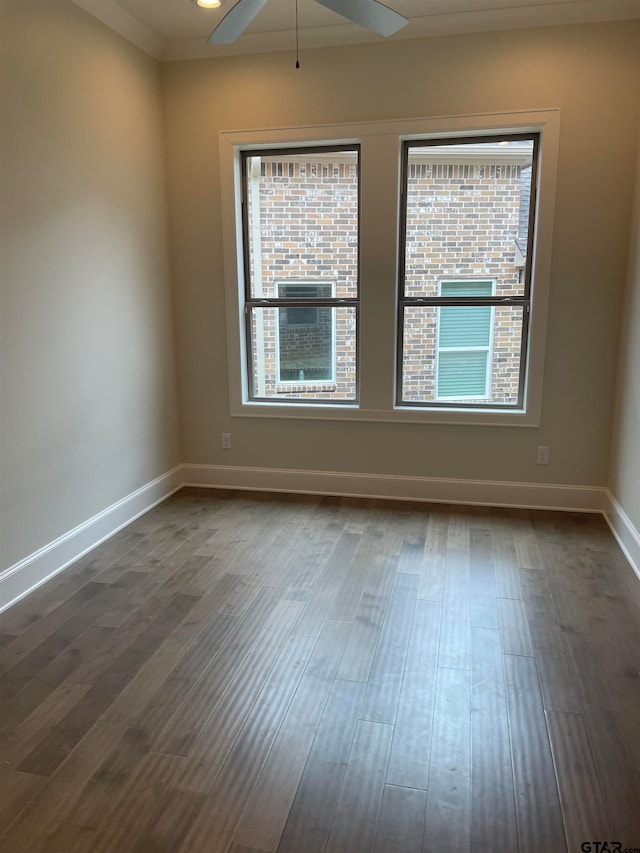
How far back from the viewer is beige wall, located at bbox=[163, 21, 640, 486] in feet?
10.7

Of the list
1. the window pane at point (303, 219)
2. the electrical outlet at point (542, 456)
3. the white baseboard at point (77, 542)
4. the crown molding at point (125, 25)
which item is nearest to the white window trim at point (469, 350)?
the electrical outlet at point (542, 456)

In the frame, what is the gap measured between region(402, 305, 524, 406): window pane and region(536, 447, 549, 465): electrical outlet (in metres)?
0.35

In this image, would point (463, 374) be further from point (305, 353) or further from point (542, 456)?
point (305, 353)

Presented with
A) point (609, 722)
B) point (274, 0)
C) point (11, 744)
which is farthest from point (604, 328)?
point (11, 744)

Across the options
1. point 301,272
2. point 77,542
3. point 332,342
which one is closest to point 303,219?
point 301,272

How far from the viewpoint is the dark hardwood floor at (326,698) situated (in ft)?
5.01

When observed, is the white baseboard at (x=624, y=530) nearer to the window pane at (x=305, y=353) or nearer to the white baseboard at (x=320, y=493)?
the white baseboard at (x=320, y=493)

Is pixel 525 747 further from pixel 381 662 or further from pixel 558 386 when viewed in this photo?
pixel 558 386

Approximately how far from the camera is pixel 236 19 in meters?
2.35

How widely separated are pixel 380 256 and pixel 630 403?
1.73 meters

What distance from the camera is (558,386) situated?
359 centimetres

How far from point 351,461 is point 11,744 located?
2.62 metres

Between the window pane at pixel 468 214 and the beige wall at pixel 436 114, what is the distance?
0.78 feet

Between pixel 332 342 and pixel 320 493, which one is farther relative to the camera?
pixel 320 493
